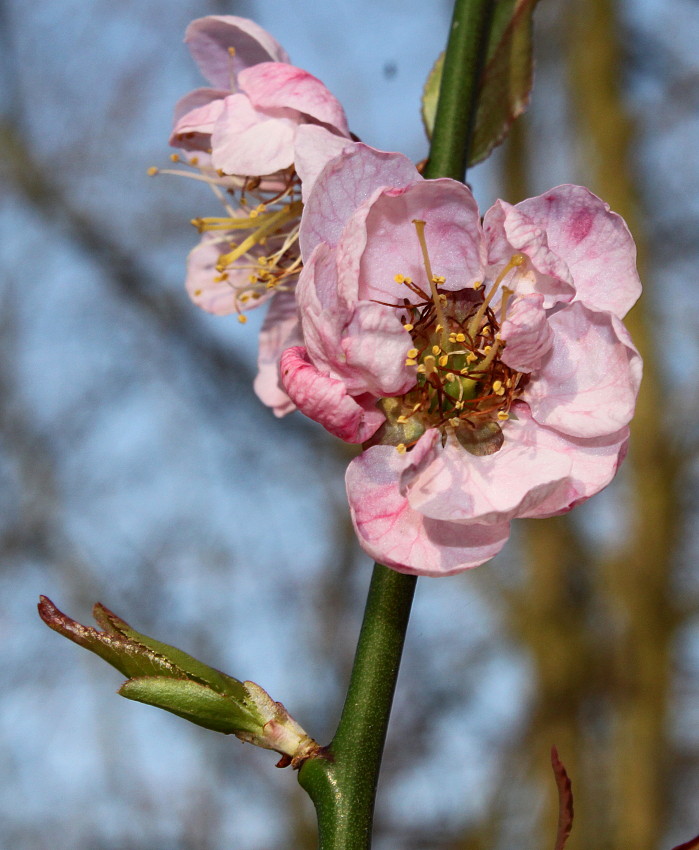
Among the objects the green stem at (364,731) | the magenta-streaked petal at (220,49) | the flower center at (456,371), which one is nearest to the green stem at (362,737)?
the green stem at (364,731)

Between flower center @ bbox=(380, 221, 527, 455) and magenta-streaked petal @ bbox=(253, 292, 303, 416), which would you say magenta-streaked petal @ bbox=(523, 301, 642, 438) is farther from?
magenta-streaked petal @ bbox=(253, 292, 303, 416)

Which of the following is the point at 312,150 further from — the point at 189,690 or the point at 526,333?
the point at 189,690

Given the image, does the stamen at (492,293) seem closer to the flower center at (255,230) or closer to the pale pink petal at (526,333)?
the pale pink petal at (526,333)

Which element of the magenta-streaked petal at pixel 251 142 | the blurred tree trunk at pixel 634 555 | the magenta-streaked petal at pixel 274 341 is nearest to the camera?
the magenta-streaked petal at pixel 251 142

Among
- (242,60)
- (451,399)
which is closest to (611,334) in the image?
(451,399)

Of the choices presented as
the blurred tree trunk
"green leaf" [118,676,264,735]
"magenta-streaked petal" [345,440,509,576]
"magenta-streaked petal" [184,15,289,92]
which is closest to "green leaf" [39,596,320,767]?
"green leaf" [118,676,264,735]

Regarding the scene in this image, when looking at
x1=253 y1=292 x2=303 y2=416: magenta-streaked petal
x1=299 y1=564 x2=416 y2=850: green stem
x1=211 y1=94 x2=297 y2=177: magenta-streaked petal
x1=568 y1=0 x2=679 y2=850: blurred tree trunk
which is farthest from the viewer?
x1=568 y1=0 x2=679 y2=850: blurred tree trunk

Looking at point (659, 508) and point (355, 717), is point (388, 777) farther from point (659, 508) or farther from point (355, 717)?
point (355, 717)
